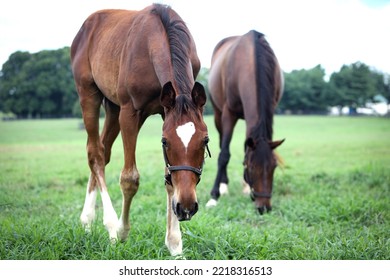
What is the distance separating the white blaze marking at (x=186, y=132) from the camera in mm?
2598

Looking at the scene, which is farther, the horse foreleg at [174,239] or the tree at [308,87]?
the tree at [308,87]

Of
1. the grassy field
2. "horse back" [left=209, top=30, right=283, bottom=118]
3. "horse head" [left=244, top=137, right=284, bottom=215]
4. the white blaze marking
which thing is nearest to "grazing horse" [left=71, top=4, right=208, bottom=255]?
the white blaze marking

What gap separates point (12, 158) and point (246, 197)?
635 cm

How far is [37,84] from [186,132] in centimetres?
339

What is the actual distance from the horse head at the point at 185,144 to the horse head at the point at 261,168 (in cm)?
232

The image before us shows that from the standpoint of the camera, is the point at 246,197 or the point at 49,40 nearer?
the point at 49,40

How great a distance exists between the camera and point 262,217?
4.73 meters

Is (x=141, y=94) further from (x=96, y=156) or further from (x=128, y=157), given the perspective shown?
(x=96, y=156)

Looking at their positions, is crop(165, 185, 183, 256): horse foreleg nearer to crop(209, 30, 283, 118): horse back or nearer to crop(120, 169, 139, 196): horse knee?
crop(120, 169, 139, 196): horse knee

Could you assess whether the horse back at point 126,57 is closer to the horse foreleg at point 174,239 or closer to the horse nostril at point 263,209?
the horse foreleg at point 174,239

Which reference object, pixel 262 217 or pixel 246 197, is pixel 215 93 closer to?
pixel 246 197

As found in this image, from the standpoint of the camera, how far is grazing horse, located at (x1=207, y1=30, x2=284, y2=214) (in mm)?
4965

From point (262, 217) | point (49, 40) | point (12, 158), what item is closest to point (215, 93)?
point (262, 217)

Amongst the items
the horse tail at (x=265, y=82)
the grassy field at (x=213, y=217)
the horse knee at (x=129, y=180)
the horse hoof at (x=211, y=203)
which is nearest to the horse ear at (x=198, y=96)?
the horse knee at (x=129, y=180)
